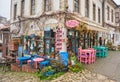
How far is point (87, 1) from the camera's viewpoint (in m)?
17.6

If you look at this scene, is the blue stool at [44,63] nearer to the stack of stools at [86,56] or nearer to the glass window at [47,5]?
the stack of stools at [86,56]

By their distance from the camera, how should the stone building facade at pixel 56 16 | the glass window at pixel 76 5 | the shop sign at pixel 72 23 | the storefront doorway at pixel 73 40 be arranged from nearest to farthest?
the shop sign at pixel 72 23 → the stone building facade at pixel 56 16 → the storefront doorway at pixel 73 40 → the glass window at pixel 76 5

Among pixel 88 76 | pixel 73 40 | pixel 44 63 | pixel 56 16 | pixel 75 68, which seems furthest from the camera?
pixel 73 40

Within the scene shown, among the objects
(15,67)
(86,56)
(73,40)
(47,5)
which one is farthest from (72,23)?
(15,67)

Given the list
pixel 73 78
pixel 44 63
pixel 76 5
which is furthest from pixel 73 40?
pixel 73 78

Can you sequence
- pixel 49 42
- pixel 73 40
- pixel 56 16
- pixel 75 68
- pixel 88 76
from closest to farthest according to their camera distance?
pixel 88 76
pixel 75 68
pixel 56 16
pixel 49 42
pixel 73 40

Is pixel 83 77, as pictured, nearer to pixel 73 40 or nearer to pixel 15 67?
pixel 73 40

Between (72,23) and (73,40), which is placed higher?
(72,23)

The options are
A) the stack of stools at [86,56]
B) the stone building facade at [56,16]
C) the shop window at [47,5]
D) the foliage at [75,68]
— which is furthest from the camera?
the shop window at [47,5]

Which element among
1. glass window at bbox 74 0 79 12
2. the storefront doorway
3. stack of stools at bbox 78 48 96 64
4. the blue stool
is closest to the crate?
the blue stool

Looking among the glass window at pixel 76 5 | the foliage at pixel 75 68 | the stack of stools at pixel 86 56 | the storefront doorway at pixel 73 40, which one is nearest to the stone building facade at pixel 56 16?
the glass window at pixel 76 5

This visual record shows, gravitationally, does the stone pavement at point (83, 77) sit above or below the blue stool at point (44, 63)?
below

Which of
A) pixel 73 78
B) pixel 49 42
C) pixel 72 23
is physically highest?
pixel 72 23

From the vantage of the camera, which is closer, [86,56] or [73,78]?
[73,78]
